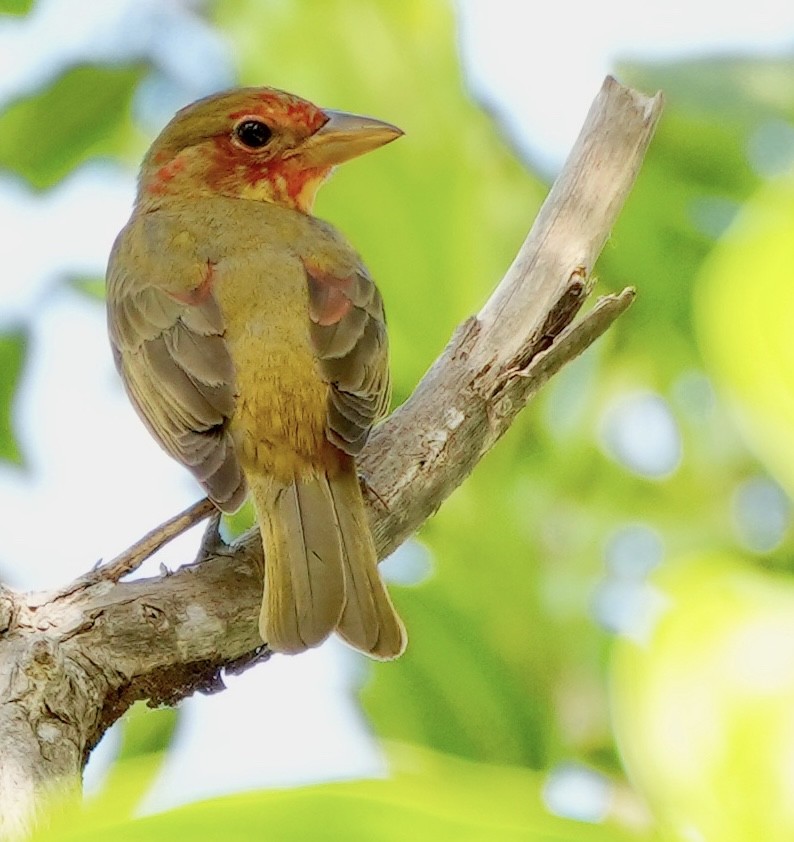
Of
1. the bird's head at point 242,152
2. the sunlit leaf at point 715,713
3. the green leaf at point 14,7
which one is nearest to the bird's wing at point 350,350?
the bird's head at point 242,152

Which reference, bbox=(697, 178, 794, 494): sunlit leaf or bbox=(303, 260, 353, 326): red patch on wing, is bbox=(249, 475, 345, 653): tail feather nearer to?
bbox=(303, 260, 353, 326): red patch on wing

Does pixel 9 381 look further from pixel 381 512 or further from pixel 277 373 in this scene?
pixel 381 512

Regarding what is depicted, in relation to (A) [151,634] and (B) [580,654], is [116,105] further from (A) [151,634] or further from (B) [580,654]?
(B) [580,654]

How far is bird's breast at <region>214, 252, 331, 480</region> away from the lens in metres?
3.13

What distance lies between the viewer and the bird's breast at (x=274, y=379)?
10.3ft

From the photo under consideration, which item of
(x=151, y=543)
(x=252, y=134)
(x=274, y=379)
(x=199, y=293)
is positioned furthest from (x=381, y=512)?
(x=252, y=134)

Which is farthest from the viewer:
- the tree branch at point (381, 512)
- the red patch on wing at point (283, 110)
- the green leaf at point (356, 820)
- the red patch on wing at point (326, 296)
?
the red patch on wing at point (283, 110)

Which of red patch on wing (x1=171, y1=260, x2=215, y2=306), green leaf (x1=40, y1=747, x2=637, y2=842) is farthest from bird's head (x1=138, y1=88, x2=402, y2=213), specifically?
green leaf (x1=40, y1=747, x2=637, y2=842)

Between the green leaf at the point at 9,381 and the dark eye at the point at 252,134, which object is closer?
the green leaf at the point at 9,381

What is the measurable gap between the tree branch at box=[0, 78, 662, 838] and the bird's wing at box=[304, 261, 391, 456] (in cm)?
14

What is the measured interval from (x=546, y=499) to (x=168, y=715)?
948 mm

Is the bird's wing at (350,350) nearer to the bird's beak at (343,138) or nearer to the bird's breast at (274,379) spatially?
the bird's breast at (274,379)

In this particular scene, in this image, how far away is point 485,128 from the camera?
11.8ft

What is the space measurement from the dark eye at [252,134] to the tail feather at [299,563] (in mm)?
1965
